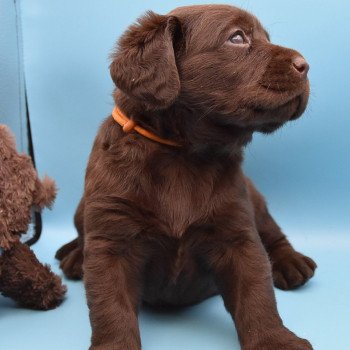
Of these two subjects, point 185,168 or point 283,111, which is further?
point 185,168

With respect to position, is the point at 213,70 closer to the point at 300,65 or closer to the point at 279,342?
the point at 300,65

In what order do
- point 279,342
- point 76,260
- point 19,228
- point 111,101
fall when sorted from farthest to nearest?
point 111,101 → point 76,260 → point 19,228 → point 279,342

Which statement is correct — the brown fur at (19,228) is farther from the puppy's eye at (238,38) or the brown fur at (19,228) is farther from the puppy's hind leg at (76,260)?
the puppy's eye at (238,38)

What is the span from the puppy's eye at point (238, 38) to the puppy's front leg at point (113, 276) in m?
0.55

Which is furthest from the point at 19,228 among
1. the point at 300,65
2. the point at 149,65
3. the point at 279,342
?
the point at 300,65

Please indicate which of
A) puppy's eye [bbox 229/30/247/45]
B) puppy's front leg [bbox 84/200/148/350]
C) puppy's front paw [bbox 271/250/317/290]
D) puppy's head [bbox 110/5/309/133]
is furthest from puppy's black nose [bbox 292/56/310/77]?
puppy's front paw [bbox 271/250/317/290]

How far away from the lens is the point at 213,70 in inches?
67.1

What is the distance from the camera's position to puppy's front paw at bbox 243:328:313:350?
1.64 meters

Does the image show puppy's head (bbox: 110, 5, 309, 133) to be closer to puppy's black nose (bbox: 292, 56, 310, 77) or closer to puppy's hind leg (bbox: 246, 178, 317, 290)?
puppy's black nose (bbox: 292, 56, 310, 77)

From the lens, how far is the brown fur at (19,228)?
199 centimetres

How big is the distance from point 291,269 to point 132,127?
81 centimetres

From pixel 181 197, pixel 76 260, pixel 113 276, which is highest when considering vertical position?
pixel 181 197

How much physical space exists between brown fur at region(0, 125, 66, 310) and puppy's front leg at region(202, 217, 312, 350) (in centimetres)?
58

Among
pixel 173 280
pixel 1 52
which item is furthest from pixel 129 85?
pixel 1 52
